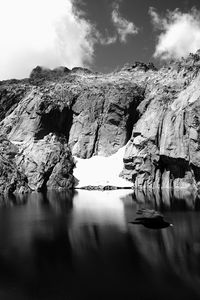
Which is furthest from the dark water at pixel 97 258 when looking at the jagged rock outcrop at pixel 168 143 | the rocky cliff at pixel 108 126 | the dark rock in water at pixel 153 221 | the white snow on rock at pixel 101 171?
the white snow on rock at pixel 101 171

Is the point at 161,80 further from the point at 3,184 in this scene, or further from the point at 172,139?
the point at 3,184

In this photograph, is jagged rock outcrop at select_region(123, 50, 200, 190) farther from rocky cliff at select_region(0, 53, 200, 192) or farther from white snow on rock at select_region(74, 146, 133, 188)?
white snow on rock at select_region(74, 146, 133, 188)

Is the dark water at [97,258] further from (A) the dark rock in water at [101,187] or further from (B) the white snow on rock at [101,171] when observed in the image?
(B) the white snow on rock at [101,171]

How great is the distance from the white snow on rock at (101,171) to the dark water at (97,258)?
86726mm

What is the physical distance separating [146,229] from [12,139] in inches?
4764

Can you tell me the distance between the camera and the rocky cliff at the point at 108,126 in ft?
436

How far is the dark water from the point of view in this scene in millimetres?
29469

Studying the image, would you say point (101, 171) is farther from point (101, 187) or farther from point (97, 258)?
point (97, 258)

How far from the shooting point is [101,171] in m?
163

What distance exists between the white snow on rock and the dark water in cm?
8673

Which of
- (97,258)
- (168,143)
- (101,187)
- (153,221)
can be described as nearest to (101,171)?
(101,187)

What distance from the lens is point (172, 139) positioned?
440 ft

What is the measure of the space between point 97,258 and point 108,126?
5646 inches

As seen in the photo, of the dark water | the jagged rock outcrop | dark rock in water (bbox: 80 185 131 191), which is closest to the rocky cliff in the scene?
the jagged rock outcrop
